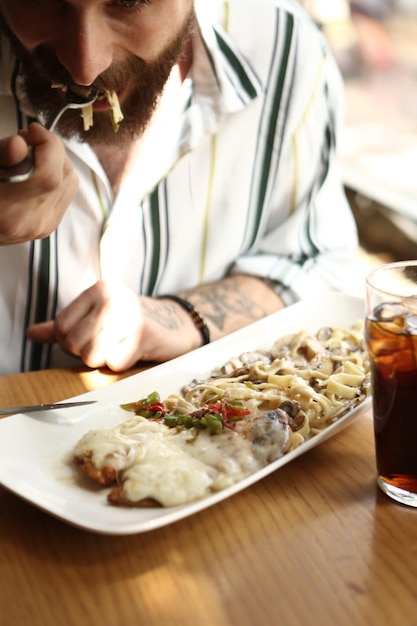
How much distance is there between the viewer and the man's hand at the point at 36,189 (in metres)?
1.28

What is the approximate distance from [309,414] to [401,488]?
23 cm

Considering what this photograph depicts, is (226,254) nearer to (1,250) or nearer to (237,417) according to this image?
(1,250)

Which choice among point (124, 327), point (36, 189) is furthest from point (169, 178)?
point (36, 189)

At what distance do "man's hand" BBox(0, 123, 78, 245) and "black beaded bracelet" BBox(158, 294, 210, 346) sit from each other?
0.53m

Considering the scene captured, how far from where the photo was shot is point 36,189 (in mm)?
1324

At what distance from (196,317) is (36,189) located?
0.65m

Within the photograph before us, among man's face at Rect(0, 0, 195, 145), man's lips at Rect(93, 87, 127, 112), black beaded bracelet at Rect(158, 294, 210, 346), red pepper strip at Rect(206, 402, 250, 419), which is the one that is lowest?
black beaded bracelet at Rect(158, 294, 210, 346)

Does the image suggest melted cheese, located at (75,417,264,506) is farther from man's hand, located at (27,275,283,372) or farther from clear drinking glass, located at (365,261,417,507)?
man's hand, located at (27,275,283,372)

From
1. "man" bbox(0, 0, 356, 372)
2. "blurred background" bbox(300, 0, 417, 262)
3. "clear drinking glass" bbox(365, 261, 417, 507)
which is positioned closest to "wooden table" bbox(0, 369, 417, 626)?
"clear drinking glass" bbox(365, 261, 417, 507)

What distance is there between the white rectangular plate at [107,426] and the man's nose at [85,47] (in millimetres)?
578

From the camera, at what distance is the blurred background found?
11.5ft

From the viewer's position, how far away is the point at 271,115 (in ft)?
7.14

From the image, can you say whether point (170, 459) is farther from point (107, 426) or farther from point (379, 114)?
point (379, 114)

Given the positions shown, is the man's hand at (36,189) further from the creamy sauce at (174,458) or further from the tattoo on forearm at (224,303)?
the tattoo on forearm at (224,303)
